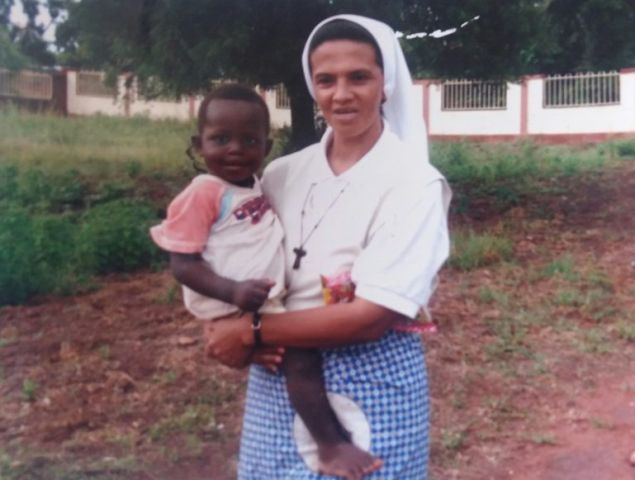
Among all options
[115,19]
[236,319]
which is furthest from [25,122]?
[236,319]

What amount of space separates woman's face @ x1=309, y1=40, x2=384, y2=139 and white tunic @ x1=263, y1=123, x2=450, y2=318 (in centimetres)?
6

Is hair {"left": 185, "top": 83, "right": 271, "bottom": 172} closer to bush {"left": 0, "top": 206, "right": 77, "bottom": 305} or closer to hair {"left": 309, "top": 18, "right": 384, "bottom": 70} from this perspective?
hair {"left": 309, "top": 18, "right": 384, "bottom": 70}

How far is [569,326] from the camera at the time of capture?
4516mm

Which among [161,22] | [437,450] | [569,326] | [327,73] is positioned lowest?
[437,450]

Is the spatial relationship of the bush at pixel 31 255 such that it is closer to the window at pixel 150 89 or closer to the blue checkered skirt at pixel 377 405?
the window at pixel 150 89

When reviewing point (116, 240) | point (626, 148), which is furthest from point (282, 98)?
point (626, 148)

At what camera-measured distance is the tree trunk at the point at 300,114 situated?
4.74m

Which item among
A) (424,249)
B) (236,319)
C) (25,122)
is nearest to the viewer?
(424,249)

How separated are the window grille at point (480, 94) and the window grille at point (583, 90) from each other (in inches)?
14.9

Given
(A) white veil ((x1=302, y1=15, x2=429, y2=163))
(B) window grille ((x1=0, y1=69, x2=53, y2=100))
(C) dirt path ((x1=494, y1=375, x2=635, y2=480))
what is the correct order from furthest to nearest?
(B) window grille ((x1=0, y1=69, x2=53, y2=100))
(C) dirt path ((x1=494, y1=375, x2=635, y2=480))
(A) white veil ((x1=302, y1=15, x2=429, y2=163))

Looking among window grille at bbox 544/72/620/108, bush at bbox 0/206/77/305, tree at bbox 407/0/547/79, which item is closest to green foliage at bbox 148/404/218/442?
bush at bbox 0/206/77/305

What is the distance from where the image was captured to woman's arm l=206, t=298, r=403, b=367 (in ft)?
5.07

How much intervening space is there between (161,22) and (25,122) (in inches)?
33.3

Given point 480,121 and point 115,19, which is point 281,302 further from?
point 480,121
